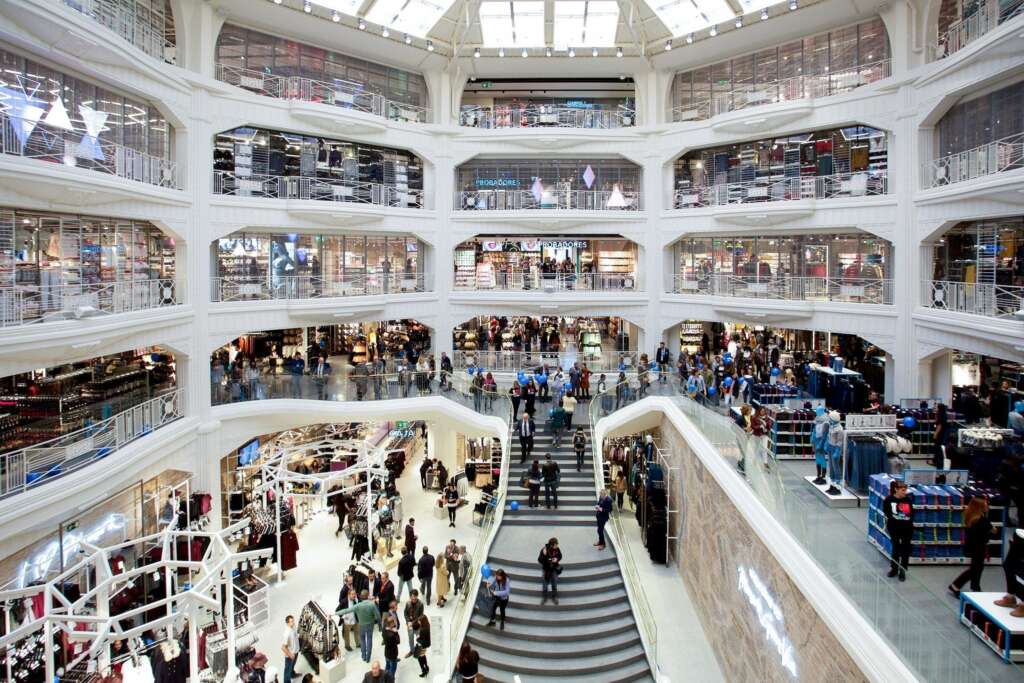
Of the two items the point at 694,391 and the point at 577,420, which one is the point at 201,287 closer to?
the point at 577,420

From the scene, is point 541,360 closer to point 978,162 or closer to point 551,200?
point 551,200

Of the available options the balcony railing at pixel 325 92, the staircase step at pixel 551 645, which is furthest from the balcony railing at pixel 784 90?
the staircase step at pixel 551 645

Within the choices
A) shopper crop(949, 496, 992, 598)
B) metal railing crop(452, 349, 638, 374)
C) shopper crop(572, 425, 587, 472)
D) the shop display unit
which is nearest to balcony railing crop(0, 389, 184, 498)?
metal railing crop(452, 349, 638, 374)

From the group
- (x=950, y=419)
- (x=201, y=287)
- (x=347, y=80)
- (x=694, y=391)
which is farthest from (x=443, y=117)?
(x=950, y=419)

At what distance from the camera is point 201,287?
20.3 meters

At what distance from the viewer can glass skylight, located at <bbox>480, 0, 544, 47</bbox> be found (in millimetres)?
23391

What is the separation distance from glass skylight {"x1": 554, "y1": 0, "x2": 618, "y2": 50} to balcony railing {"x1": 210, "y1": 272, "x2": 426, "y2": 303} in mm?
10048

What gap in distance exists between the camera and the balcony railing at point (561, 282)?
26.7m

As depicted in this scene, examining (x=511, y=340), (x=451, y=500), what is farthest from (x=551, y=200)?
(x=451, y=500)

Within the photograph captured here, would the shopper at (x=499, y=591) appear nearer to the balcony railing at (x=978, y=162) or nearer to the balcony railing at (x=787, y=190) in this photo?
the balcony railing at (x=978, y=162)

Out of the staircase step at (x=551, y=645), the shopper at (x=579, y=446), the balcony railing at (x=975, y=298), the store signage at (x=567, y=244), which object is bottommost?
the staircase step at (x=551, y=645)

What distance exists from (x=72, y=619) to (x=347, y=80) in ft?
64.8

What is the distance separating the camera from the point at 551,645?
13750mm

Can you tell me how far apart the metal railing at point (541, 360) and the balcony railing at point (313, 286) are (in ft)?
12.0
